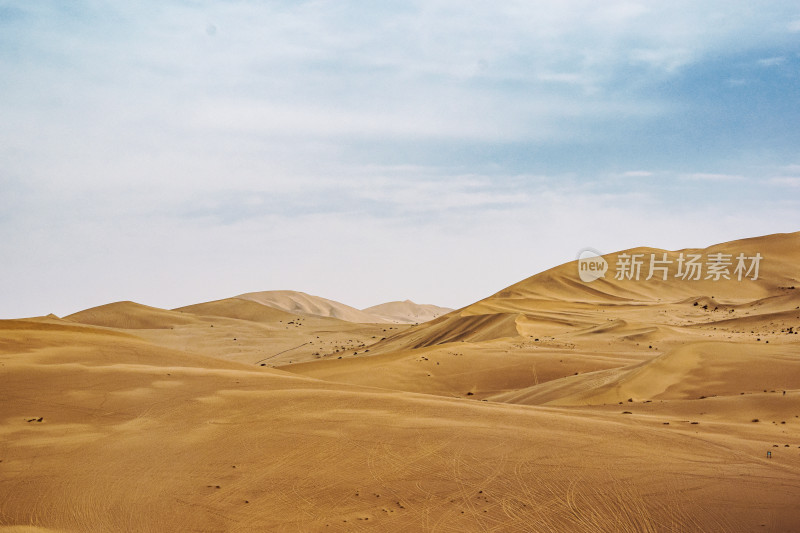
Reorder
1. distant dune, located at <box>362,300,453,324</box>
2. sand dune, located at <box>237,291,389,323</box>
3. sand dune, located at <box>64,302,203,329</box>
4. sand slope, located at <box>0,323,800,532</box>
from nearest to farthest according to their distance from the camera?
sand slope, located at <box>0,323,800,532</box>, sand dune, located at <box>64,302,203,329</box>, sand dune, located at <box>237,291,389,323</box>, distant dune, located at <box>362,300,453,324</box>

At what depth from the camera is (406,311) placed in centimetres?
12012

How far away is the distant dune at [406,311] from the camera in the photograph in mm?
112662

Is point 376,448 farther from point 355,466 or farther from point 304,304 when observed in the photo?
point 304,304

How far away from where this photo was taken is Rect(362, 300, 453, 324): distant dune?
4436 inches

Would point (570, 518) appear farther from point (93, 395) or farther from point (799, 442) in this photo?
point (93, 395)

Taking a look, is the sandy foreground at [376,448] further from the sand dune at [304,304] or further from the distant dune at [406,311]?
the distant dune at [406,311]

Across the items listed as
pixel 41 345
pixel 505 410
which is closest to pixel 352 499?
pixel 505 410

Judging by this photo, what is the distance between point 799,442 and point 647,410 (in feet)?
11.1

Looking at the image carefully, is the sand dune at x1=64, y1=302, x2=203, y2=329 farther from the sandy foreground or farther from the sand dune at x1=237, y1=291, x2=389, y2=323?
the sandy foreground

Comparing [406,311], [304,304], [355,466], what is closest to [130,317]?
[304,304]

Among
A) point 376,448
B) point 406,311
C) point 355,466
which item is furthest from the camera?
point 406,311

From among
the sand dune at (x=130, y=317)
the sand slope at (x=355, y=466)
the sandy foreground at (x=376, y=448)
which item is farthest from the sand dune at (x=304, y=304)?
the sand slope at (x=355, y=466)

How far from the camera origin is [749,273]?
54.5 metres

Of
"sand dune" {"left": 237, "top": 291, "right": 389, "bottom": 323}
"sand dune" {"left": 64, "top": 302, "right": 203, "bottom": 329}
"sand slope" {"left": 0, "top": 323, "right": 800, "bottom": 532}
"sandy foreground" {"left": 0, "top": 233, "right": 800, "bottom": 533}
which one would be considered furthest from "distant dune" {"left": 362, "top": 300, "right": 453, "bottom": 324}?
"sand slope" {"left": 0, "top": 323, "right": 800, "bottom": 532}
